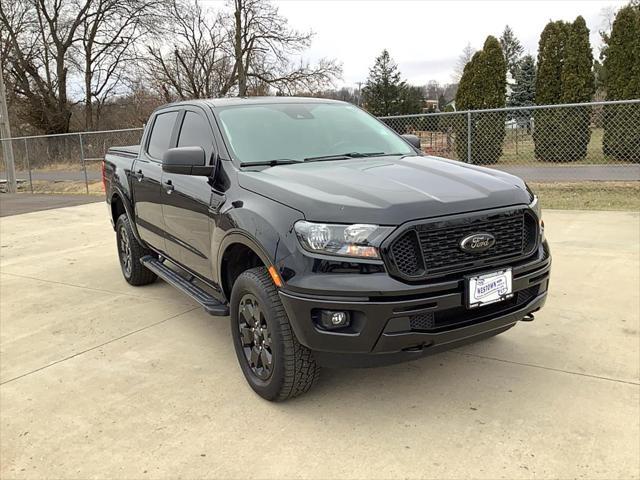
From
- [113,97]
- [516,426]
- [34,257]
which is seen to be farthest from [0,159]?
[516,426]

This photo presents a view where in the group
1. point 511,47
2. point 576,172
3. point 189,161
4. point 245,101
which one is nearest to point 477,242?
point 189,161

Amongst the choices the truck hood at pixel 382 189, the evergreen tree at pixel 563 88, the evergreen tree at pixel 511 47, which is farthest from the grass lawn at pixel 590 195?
the evergreen tree at pixel 511 47

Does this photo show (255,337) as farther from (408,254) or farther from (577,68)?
(577,68)

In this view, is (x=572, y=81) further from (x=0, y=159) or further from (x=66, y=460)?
(x=0, y=159)

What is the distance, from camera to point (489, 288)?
9.18ft

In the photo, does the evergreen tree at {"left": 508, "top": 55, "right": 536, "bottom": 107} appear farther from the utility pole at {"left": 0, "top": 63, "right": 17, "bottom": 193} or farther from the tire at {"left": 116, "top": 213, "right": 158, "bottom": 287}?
the tire at {"left": 116, "top": 213, "right": 158, "bottom": 287}

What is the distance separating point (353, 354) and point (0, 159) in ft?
92.0

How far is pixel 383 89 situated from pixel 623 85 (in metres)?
29.6

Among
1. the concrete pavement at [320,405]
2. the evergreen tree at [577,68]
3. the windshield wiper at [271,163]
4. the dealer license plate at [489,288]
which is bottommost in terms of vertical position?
the concrete pavement at [320,405]

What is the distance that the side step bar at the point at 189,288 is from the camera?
3639mm

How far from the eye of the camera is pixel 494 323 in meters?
2.87

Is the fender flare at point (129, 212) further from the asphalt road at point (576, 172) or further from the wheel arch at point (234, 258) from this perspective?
the asphalt road at point (576, 172)

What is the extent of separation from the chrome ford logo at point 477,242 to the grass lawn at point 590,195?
6974mm

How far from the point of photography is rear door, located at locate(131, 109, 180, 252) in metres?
4.65
